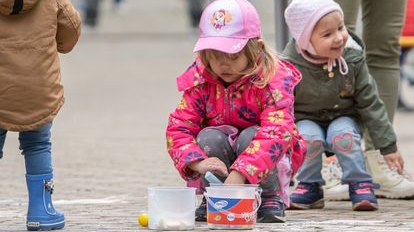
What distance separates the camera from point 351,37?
6.19 metres

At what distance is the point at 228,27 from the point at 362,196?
116 cm

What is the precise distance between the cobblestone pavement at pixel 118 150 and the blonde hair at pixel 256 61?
0.63 m

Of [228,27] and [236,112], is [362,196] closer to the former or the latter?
[236,112]

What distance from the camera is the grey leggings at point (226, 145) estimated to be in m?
5.33

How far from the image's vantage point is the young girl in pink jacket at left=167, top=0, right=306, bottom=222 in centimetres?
522

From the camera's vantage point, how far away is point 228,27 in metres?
5.27

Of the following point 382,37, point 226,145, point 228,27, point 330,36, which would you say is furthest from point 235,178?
point 382,37

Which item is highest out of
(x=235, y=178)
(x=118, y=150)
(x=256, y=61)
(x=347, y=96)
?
(x=256, y=61)

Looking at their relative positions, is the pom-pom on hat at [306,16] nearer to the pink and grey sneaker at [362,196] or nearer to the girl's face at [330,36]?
the girl's face at [330,36]

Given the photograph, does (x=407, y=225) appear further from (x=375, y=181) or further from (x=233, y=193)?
(x=375, y=181)

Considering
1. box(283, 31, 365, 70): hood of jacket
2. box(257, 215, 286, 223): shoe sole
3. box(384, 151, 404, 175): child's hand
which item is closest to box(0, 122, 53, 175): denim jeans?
box(257, 215, 286, 223): shoe sole

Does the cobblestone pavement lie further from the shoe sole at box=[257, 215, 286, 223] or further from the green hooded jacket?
the green hooded jacket

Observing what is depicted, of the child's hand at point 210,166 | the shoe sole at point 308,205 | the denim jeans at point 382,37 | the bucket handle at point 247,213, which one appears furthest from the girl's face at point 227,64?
the denim jeans at point 382,37

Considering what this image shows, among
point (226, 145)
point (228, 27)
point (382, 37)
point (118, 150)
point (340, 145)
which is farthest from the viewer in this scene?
point (118, 150)
